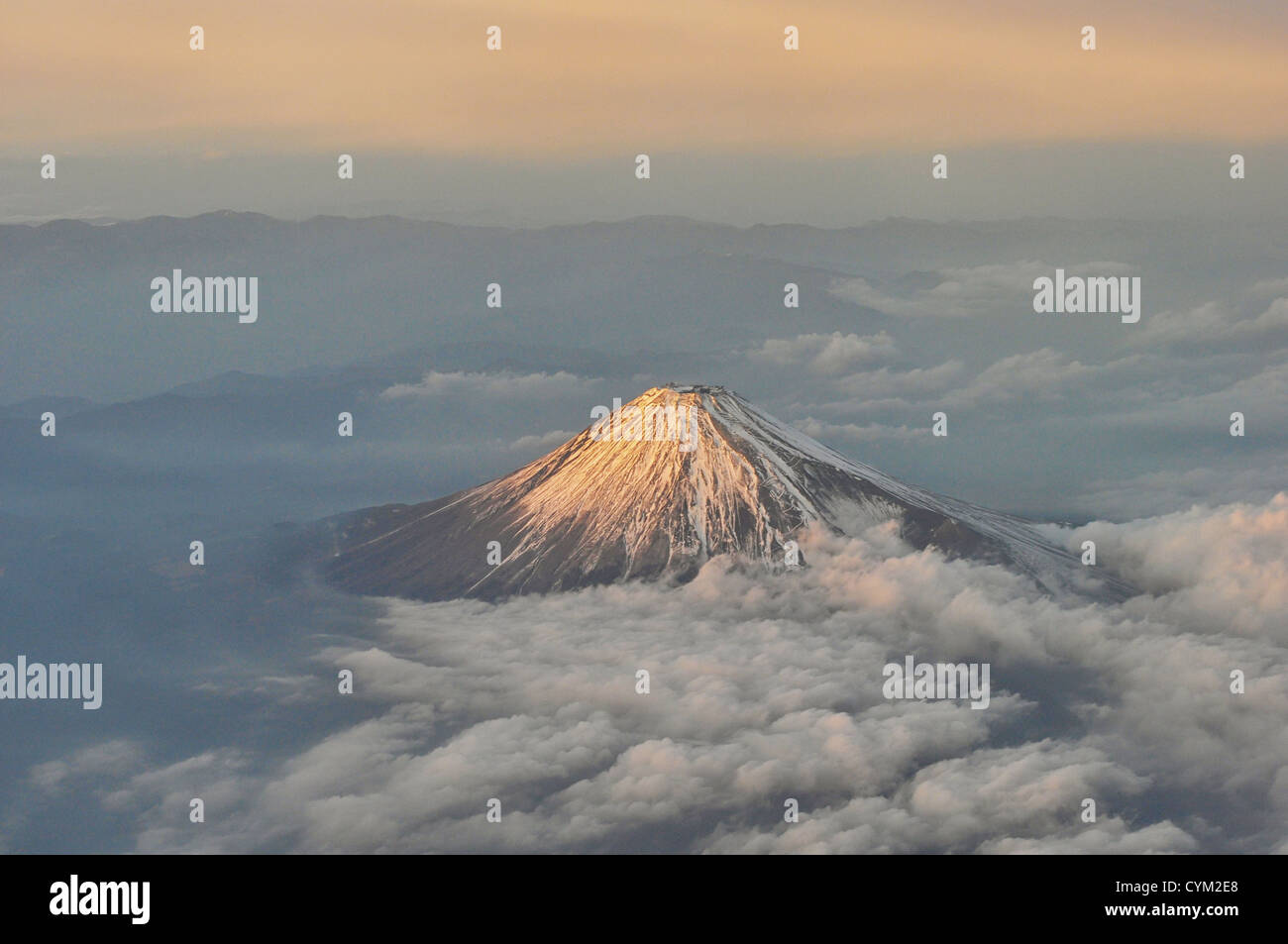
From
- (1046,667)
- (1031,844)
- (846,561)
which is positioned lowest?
(1031,844)

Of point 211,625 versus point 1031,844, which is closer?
point 1031,844

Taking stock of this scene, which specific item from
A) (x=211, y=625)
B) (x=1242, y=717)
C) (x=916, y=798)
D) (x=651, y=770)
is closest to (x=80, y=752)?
(x=211, y=625)

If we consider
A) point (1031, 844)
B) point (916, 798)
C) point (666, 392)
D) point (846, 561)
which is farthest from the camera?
point (846, 561)

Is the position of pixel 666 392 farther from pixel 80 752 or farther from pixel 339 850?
pixel 80 752

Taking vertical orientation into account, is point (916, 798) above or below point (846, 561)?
below

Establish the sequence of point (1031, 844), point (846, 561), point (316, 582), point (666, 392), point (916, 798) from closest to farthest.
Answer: point (1031, 844) → point (916, 798) → point (666, 392) → point (846, 561) → point (316, 582)

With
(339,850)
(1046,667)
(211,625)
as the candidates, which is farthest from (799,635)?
(211,625)
